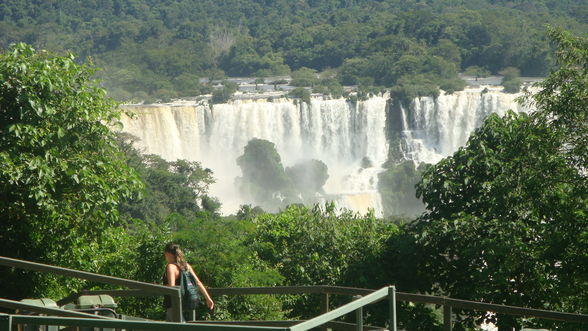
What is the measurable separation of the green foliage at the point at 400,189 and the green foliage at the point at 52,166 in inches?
1574

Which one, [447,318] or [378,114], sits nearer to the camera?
[447,318]

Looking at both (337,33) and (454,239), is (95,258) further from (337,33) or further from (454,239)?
(337,33)

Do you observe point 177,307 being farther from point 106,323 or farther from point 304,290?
point 304,290

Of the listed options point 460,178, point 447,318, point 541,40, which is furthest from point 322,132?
point 447,318

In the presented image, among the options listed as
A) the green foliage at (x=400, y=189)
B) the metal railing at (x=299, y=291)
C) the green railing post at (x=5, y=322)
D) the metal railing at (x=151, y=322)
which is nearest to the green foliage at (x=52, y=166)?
the metal railing at (x=299, y=291)

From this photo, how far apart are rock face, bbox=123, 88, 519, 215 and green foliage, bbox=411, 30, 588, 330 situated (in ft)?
116

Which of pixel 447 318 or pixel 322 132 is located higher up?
pixel 447 318

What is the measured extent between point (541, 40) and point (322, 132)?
22.4 meters

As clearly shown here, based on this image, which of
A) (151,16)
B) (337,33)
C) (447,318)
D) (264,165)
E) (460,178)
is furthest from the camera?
(151,16)

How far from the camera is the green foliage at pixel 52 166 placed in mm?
9555

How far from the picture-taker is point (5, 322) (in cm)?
411

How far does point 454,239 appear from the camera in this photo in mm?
11906

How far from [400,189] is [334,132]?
5.05 metres

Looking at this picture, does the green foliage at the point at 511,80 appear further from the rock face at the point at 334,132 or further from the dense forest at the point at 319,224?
the dense forest at the point at 319,224
